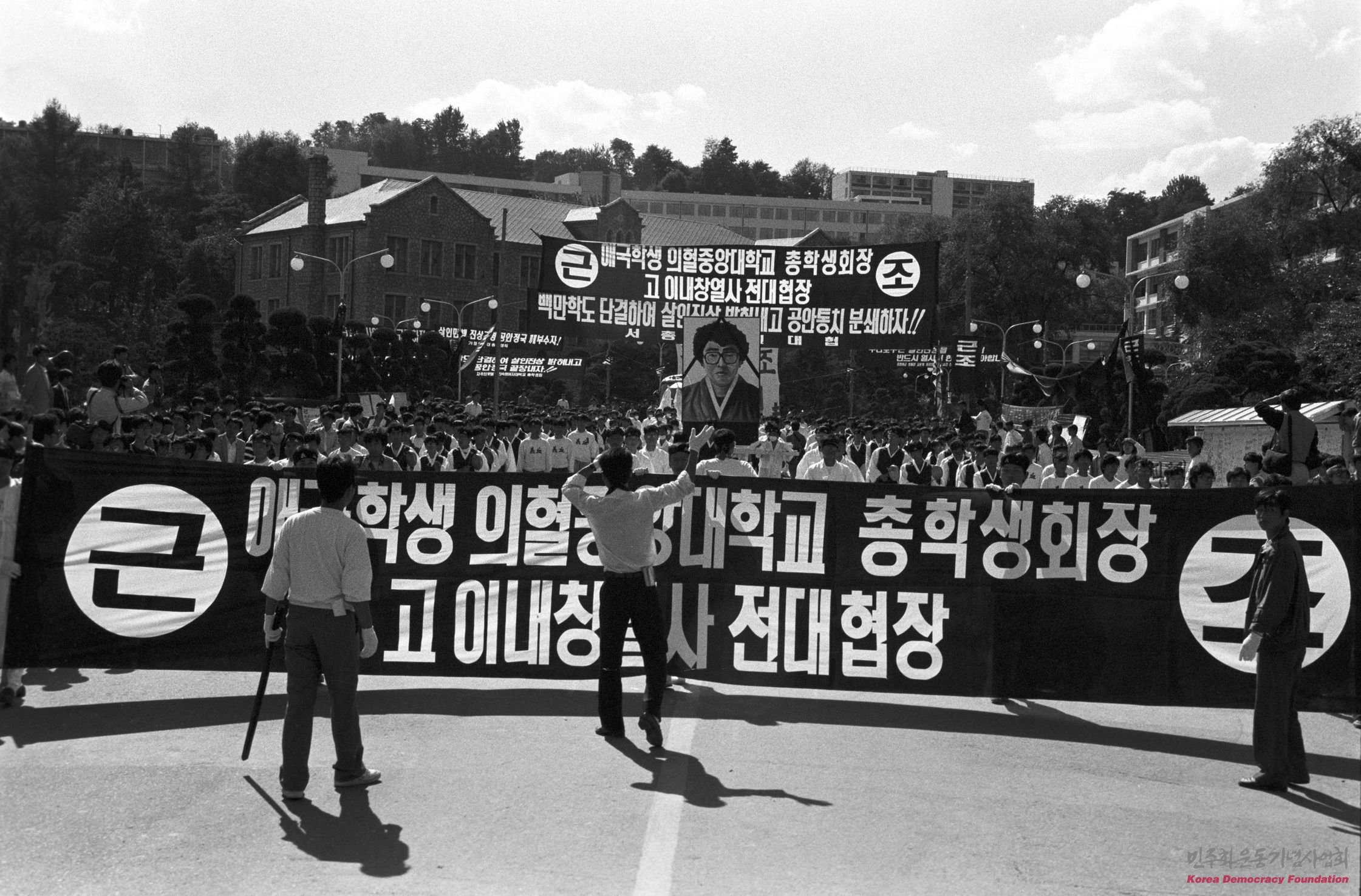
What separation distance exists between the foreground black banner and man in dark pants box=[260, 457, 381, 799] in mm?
2342

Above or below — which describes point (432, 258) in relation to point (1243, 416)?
above

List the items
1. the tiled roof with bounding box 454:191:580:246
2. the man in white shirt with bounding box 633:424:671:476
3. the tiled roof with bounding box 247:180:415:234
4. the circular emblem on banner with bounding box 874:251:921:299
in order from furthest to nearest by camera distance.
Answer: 1. the tiled roof with bounding box 454:191:580:246
2. the tiled roof with bounding box 247:180:415:234
3. the circular emblem on banner with bounding box 874:251:921:299
4. the man in white shirt with bounding box 633:424:671:476

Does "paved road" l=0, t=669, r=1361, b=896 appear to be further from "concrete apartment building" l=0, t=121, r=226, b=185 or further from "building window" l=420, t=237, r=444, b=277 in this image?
"concrete apartment building" l=0, t=121, r=226, b=185

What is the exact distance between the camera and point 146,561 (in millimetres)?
9398

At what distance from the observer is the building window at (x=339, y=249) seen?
8288 cm

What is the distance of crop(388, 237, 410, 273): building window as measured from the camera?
82.0 meters

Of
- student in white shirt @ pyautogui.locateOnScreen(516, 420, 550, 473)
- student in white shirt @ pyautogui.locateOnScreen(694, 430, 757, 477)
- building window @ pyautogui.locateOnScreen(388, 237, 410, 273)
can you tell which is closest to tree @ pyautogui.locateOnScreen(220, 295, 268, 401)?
student in white shirt @ pyautogui.locateOnScreen(516, 420, 550, 473)

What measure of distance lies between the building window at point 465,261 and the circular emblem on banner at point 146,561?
7763 cm

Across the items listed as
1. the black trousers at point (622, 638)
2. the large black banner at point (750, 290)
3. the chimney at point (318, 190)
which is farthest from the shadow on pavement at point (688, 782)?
the chimney at point (318, 190)

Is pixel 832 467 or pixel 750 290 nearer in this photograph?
pixel 832 467

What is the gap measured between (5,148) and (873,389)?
75.6 meters

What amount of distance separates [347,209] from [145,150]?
3263 inches

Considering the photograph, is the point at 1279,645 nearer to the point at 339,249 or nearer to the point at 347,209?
the point at 339,249

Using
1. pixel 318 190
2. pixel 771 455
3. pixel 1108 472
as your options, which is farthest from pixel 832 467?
pixel 318 190
